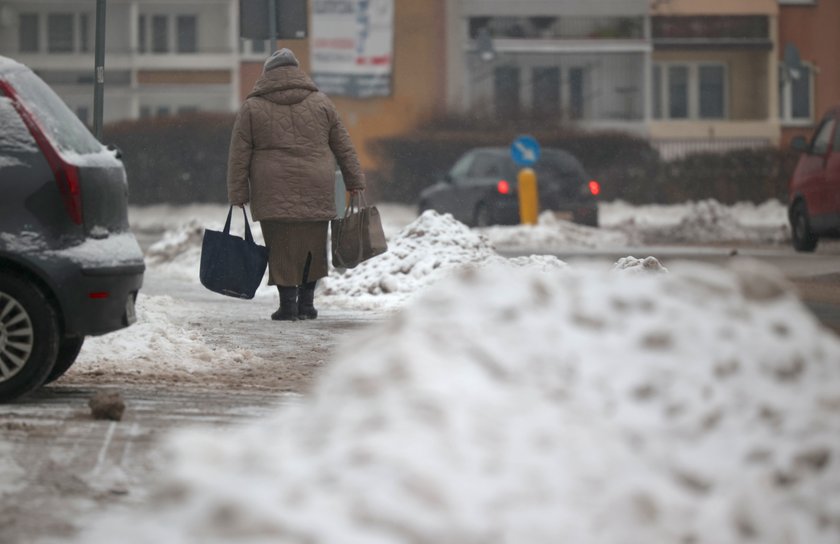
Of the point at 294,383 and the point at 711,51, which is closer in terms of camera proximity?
the point at 294,383

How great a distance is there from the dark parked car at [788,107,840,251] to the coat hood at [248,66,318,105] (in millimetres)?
8659

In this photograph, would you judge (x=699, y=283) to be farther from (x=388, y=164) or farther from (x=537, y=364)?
(x=388, y=164)

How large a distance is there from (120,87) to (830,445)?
48.7 metres

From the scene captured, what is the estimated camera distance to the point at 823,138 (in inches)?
779

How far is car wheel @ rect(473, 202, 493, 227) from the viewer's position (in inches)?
1121

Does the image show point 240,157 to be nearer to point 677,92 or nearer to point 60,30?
point 677,92

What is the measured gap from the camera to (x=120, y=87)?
171 ft

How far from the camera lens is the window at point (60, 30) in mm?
54625

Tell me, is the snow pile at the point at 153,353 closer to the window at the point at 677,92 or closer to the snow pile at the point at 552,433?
the snow pile at the point at 552,433

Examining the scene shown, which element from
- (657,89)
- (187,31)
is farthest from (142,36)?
(657,89)

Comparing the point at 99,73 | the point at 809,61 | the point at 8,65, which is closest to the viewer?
the point at 8,65

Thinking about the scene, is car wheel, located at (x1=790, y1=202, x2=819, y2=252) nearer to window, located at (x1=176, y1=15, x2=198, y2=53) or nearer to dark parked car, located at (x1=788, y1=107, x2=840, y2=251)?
dark parked car, located at (x1=788, y1=107, x2=840, y2=251)

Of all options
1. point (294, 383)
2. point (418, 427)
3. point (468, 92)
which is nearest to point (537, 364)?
point (418, 427)

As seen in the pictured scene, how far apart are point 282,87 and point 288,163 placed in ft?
1.60
